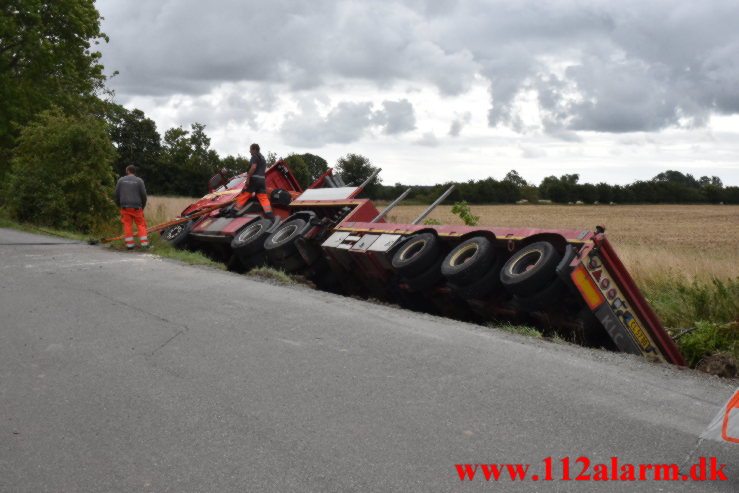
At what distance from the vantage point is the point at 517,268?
25.7 ft

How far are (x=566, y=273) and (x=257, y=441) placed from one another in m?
4.10

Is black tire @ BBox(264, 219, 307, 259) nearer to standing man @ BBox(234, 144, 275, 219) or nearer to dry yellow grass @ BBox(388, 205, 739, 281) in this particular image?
standing man @ BBox(234, 144, 275, 219)

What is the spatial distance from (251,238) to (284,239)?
1037 mm

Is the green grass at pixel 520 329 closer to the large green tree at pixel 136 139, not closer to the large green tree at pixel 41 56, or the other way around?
the large green tree at pixel 41 56

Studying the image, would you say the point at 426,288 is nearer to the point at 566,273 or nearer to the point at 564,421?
the point at 566,273

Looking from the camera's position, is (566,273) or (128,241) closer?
(566,273)

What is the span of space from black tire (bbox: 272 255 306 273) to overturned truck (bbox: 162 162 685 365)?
0.7 inches

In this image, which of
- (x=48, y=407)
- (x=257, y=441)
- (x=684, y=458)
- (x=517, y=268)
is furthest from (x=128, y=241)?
(x=684, y=458)

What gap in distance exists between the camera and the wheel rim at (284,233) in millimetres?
12031

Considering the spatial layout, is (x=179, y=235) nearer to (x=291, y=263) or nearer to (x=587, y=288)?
(x=291, y=263)

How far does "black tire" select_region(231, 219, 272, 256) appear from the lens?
12.5 metres

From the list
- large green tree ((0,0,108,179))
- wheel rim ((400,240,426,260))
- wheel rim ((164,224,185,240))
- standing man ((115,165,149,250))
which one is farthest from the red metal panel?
large green tree ((0,0,108,179))

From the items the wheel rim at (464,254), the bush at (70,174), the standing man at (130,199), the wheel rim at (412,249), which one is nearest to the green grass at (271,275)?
the wheel rim at (412,249)

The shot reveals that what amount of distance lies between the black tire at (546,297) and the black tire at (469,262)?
0.68m
